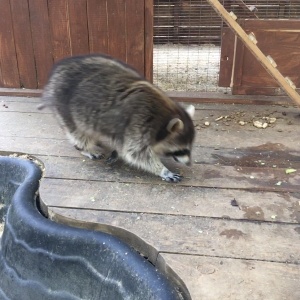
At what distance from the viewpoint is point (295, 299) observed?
146 cm

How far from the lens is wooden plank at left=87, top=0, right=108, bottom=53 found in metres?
3.26

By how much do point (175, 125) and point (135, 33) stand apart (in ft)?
4.64

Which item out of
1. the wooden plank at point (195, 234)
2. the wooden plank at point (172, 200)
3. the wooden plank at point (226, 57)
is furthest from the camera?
the wooden plank at point (226, 57)

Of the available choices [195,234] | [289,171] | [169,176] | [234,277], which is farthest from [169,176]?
[234,277]

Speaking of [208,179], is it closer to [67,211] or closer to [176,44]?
[67,211]

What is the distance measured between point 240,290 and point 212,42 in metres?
4.13

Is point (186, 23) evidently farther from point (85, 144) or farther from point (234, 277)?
point (234, 277)

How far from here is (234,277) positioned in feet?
5.15

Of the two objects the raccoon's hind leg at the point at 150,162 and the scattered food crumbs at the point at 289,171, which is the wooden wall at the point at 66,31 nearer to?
the raccoon's hind leg at the point at 150,162

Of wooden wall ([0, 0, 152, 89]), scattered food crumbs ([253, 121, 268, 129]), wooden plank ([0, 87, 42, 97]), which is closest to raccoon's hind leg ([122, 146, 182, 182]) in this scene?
scattered food crumbs ([253, 121, 268, 129])

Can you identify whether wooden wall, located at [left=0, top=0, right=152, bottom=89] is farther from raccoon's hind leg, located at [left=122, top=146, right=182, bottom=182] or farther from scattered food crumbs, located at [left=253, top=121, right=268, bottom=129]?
raccoon's hind leg, located at [left=122, top=146, right=182, bottom=182]

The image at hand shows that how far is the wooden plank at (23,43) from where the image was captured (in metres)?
3.34

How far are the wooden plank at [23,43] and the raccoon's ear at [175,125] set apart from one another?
1826 millimetres

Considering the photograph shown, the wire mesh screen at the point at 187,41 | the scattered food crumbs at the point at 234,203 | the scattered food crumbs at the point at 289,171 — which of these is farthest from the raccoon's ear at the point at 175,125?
the wire mesh screen at the point at 187,41
